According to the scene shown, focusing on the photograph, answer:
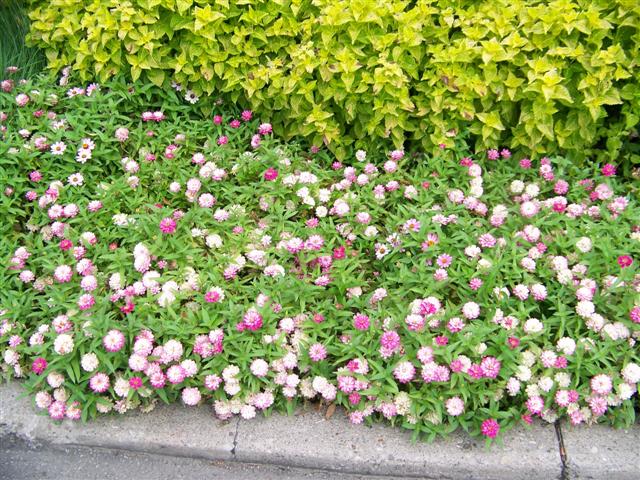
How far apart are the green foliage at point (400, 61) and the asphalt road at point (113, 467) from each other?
165 centimetres

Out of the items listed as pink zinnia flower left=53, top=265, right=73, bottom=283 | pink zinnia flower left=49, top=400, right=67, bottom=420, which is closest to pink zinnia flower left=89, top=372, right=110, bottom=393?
pink zinnia flower left=49, top=400, right=67, bottom=420

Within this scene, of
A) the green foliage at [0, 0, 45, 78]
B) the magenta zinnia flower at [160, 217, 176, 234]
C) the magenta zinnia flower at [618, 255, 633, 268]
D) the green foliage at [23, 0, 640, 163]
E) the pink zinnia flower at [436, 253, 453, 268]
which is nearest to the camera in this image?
the magenta zinnia flower at [618, 255, 633, 268]

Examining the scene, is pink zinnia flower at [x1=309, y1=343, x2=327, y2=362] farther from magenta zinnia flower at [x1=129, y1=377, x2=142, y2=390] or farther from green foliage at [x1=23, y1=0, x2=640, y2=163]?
green foliage at [x1=23, y1=0, x2=640, y2=163]

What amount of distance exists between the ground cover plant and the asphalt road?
0.62ft

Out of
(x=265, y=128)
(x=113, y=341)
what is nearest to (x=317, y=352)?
(x=113, y=341)

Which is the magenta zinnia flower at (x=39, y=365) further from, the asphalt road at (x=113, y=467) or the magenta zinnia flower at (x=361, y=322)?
the magenta zinnia flower at (x=361, y=322)

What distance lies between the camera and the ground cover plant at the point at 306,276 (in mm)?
2432

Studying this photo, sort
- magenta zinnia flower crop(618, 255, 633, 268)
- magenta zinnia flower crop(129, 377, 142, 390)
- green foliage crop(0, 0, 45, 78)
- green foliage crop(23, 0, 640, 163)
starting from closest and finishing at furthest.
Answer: magenta zinnia flower crop(129, 377, 142, 390), magenta zinnia flower crop(618, 255, 633, 268), green foliage crop(23, 0, 640, 163), green foliage crop(0, 0, 45, 78)

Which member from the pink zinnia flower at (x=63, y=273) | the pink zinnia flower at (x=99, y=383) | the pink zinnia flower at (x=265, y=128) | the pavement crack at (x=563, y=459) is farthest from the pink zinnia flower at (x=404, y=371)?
the pink zinnia flower at (x=265, y=128)

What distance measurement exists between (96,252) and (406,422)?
4.93 ft

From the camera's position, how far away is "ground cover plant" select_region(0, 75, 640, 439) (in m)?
2.43

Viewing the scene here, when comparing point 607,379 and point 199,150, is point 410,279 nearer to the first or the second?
point 607,379

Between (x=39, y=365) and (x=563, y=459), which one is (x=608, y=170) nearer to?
(x=563, y=459)

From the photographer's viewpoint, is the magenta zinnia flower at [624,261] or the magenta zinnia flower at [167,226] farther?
the magenta zinnia flower at [167,226]
